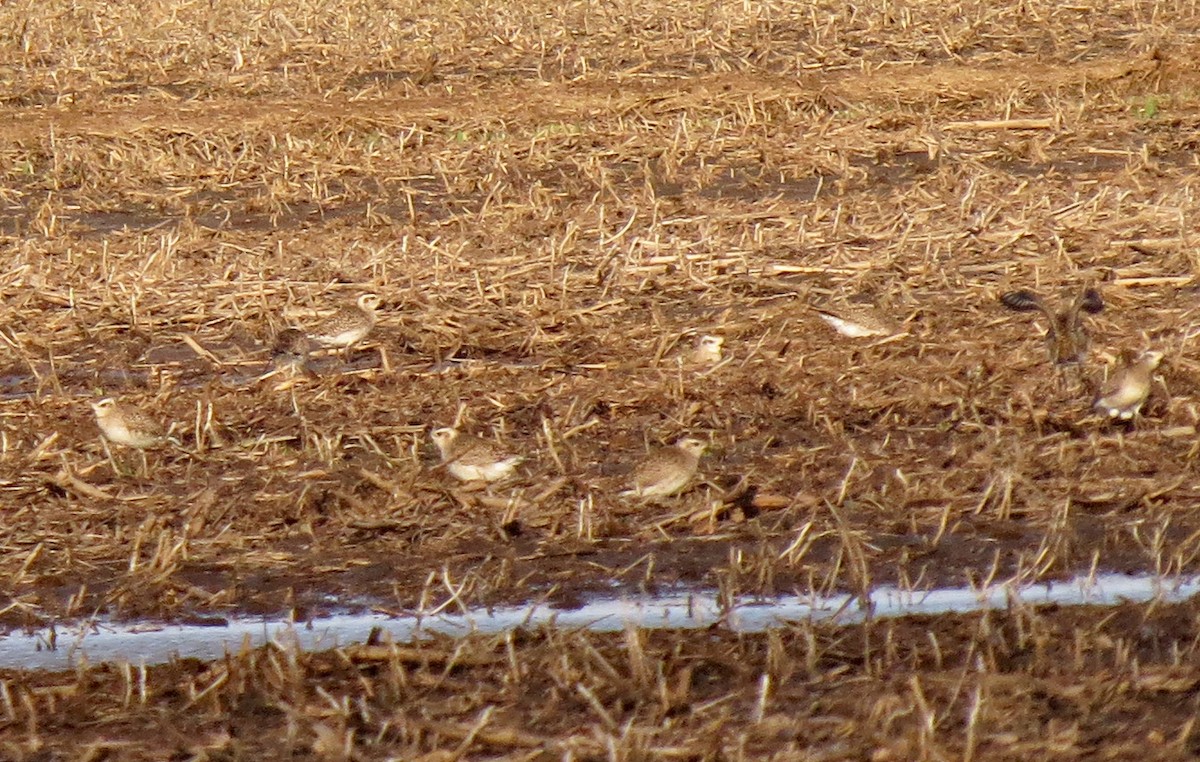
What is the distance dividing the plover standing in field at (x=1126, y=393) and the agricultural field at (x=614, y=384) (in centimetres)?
12

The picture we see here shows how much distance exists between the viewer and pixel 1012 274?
11430 mm

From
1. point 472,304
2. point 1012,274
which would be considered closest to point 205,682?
point 472,304

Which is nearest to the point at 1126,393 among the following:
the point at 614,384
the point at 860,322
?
the point at 860,322

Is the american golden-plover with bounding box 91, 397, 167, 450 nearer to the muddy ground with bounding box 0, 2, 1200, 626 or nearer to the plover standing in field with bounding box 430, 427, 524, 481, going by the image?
the muddy ground with bounding box 0, 2, 1200, 626

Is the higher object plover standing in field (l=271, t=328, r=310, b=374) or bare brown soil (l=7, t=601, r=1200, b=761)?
bare brown soil (l=7, t=601, r=1200, b=761)

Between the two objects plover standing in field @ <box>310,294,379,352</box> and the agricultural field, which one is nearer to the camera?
the agricultural field

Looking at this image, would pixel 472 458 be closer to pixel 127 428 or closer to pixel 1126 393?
pixel 127 428

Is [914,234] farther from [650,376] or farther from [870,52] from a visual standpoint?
[870,52]

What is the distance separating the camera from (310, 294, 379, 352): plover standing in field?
10367mm

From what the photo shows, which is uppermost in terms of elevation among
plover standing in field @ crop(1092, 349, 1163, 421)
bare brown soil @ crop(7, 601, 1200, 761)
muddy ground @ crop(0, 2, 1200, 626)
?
bare brown soil @ crop(7, 601, 1200, 761)

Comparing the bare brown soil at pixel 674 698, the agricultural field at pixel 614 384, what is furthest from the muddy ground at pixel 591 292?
the bare brown soil at pixel 674 698

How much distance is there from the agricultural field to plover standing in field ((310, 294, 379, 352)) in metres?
0.14

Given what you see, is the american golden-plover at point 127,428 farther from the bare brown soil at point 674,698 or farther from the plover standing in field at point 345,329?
the bare brown soil at point 674,698

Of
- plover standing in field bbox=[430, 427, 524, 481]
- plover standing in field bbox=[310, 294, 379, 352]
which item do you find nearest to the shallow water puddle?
plover standing in field bbox=[430, 427, 524, 481]
